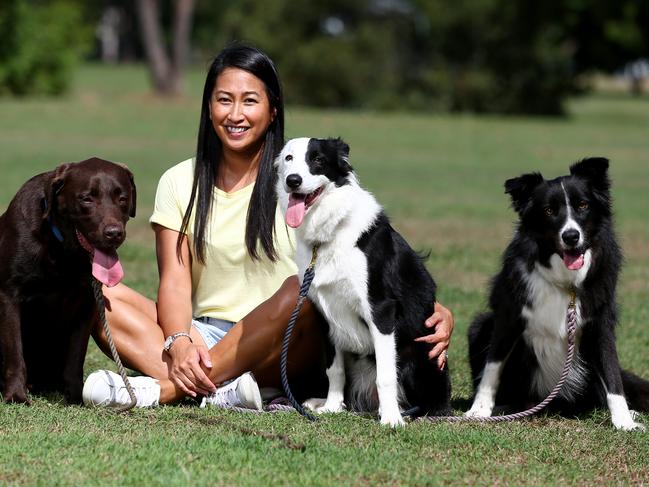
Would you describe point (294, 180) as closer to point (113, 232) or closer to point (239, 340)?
point (113, 232)

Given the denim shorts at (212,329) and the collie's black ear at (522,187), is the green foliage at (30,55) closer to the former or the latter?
the denim shorts at (212,329)

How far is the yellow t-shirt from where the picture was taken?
18.0ft

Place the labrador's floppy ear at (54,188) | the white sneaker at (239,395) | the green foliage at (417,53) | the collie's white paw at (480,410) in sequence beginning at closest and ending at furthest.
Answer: the labrador's floppy ear at (54,188) → the white sneaker at (239,395) → the collie's white paw at (480,410) → the green foliage at (417,53)

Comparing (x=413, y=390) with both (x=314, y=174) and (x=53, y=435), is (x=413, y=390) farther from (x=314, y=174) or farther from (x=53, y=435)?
(x=53, y=435)

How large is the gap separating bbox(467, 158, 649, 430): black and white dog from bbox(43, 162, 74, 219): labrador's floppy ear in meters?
2.08

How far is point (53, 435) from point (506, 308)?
2.20 metres

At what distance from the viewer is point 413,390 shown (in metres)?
5.17

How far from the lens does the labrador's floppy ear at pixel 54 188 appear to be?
4.84 metres

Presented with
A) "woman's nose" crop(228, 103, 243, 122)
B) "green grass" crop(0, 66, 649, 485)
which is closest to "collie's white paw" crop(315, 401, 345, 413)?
"green grass" crop(0, 66, 649, 485)

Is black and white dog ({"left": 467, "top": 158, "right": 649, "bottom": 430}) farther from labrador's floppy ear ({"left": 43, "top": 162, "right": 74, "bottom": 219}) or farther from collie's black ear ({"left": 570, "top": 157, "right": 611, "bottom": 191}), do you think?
labrador's floppy ear ({"left": 43, "top": 162, "right": 74, "bottom": 219})

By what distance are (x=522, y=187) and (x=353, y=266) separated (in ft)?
2.97

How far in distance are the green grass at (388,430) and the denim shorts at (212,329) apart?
A: 1.76 ft

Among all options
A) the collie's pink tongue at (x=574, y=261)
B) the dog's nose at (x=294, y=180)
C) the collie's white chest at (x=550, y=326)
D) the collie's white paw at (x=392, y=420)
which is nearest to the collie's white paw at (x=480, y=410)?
the collie's white chest at (x=550, y=326)

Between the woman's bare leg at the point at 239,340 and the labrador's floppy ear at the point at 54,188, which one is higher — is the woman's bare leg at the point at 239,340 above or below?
below
